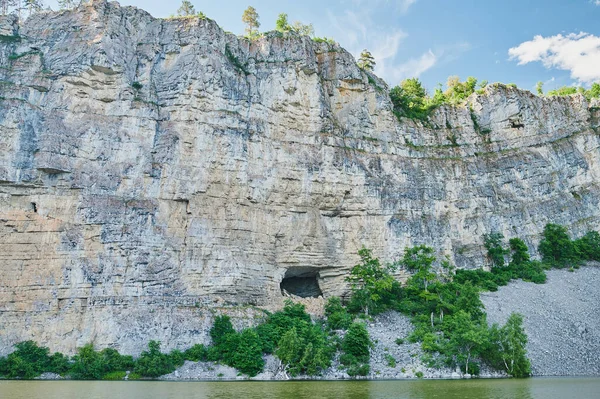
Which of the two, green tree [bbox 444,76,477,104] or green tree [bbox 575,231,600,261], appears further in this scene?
green tree [bbox 444,76,477,104]

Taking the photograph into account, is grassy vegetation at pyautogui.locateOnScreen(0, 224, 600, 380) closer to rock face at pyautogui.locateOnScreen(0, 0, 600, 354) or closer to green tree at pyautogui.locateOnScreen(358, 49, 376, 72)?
rock face at pyautogui.locateOnScreen(0, 0, 600, 354)

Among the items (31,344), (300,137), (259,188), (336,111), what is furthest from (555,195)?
(31,344)

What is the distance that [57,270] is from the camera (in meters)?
34.9

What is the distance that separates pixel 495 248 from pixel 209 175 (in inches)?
1096

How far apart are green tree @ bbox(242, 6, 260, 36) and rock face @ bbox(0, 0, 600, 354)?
11574 millimetres

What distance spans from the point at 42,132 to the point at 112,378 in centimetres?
1842

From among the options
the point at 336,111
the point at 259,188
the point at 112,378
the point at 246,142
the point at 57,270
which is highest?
the point at 336,111

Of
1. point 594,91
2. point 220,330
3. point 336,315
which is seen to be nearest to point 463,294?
point 336,315

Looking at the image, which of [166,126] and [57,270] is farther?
[166,126]

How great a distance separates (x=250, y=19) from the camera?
58.7 m

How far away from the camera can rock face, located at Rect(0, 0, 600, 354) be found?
35406 mm

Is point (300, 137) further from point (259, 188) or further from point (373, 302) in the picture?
point (373, 302)

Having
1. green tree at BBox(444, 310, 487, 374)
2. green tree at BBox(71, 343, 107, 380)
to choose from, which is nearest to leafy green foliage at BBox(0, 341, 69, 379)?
green tree at BBox(71, 343, 107, 380)

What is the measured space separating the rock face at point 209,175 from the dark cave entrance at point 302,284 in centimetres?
50
